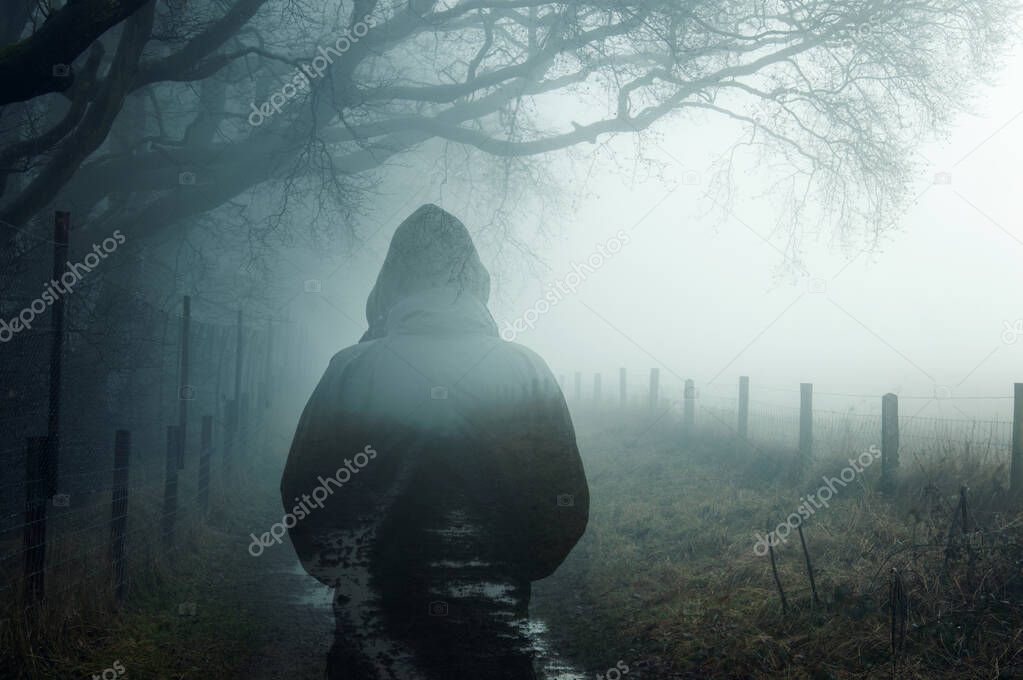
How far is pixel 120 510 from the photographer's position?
22.8ft

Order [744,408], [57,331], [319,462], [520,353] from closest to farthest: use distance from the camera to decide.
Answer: [319,462]
[520,353]
[57,331]
[744,408]

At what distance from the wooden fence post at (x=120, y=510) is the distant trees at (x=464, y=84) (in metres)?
3.18

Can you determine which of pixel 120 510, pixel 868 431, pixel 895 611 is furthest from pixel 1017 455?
pixel 120 510

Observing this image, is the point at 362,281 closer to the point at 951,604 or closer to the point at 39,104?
the point at 39,104

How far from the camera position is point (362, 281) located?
3597 cm

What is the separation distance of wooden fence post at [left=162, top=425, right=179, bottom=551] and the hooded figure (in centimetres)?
682

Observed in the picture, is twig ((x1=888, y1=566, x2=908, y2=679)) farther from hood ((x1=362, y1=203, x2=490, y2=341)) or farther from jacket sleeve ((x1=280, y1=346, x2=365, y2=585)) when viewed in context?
jacket sleeve ((x1=280, y1=346, x2=365, y2=585))

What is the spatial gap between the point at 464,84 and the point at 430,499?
10.1m

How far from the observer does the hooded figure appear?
232cm

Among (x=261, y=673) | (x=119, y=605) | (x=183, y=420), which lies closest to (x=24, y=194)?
(x=183, y=420)

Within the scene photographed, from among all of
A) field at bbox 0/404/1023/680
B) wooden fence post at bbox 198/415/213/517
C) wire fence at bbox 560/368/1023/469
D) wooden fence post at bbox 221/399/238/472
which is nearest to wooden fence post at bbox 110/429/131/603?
field at bbox 0/404/1023/680

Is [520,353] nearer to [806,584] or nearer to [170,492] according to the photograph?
[806,584]

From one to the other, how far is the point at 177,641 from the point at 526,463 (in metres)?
4.82

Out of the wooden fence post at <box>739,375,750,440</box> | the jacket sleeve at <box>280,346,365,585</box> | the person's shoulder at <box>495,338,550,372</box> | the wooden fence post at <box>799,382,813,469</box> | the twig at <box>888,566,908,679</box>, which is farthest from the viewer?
the wooden fence post at <box>739,375,750,440</box>
